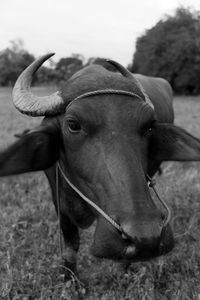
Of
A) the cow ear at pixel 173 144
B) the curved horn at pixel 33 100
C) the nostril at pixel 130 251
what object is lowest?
the nostril at pixel 130 251

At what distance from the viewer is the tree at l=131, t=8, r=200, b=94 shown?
30266mm

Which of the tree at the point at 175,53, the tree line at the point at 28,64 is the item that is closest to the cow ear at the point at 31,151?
the tree line at the point at 28,64

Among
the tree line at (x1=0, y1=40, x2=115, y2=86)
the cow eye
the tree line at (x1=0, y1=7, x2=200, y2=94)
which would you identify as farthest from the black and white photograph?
the tree line at (x1=0, y1=7, x2=200, y2=94)

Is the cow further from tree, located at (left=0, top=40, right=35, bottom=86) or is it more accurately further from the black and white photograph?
tree, located at (left=0, top=40, right=35, bottom=86)

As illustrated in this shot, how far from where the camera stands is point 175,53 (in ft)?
100

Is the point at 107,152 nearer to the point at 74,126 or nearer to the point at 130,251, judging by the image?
the point at 74,126

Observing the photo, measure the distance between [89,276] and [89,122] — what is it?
1.54 meters

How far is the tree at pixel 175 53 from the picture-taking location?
99.3 feet

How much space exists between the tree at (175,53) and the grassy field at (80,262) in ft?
87.9

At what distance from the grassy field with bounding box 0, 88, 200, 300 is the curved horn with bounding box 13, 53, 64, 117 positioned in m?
0.31

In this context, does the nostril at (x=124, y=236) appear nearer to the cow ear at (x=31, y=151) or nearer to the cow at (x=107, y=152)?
the cow at (x=107, y=152)

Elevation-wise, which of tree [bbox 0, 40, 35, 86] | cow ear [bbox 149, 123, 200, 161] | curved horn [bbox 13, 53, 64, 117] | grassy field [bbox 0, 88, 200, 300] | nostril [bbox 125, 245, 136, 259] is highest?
curved horn [bbox 13, 53, 64, 117]

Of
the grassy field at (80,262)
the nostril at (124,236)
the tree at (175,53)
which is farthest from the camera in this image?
the tree at (175,53)

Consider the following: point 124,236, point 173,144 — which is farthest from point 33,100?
point 124,236
